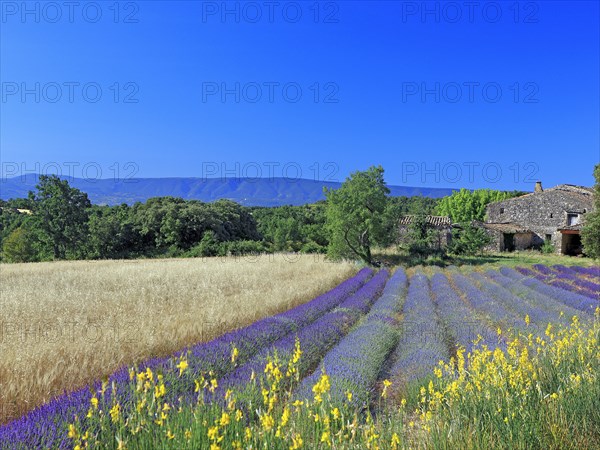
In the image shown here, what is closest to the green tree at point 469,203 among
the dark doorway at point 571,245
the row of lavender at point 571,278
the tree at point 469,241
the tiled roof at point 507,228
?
the tiled roof at point 507,228

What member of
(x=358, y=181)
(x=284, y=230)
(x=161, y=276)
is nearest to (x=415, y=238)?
(x=358, y=181)

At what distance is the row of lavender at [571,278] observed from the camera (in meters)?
14.7

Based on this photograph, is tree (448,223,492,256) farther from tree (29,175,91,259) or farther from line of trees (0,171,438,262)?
tree (29,175,91,259)

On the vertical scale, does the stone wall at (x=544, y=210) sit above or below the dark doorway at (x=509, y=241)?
above

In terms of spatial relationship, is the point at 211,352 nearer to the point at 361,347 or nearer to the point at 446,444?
the point at 361,347

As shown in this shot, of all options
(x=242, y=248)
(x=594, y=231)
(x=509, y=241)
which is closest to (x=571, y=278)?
(x=594, y=231)

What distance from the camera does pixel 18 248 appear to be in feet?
113

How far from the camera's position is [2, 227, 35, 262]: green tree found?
112 ft

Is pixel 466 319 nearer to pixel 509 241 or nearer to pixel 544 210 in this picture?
pixel 509 241

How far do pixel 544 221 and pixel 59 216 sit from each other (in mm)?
43654

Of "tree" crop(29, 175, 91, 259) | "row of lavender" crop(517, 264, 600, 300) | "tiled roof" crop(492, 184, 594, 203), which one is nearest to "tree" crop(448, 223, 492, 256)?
"tiled roof" crop(492, 184, 594, 203)

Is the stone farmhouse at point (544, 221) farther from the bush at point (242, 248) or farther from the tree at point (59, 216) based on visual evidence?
the tree at point (59, 216)

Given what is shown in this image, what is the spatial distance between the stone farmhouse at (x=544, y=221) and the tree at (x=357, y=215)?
593 inches

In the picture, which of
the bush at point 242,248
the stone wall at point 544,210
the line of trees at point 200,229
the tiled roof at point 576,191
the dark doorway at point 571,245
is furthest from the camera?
the tiled roof at point 576,191
